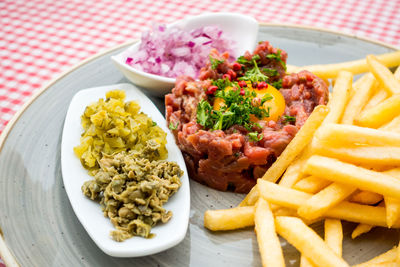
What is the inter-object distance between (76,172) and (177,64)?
1970mm

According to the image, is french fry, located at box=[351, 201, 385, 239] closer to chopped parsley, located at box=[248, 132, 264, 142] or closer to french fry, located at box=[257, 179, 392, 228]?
french fry, located at box=[257, 179, 392, 228]

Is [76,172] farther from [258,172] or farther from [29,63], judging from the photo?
[29,63]

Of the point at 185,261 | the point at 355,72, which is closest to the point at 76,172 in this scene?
the point at 185,261

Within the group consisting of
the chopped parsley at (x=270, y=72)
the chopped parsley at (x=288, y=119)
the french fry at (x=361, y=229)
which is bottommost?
the french fry at (x=361, y=229)

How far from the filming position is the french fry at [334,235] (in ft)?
10.9

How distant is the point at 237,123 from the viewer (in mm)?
4191

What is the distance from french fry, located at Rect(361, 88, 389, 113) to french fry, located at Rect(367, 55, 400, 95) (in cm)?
12

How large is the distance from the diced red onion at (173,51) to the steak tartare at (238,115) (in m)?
0.51

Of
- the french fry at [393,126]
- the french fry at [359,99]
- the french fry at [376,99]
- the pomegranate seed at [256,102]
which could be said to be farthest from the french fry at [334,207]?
the french fry at [376,99]

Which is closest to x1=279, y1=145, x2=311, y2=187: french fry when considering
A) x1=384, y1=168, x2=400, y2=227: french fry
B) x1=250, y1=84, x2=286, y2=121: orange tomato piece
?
x1=250, y1=84, x2=286, y2=121: orange tomato piece

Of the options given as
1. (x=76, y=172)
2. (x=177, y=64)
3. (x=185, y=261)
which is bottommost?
(x=185, y=261)

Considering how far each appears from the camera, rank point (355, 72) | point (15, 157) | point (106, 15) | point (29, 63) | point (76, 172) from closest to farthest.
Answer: point (76, 172) < point (15, 157) < point (355, 72) < point (29, 63) < point (106, 15)

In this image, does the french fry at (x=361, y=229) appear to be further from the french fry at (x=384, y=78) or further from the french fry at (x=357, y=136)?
the french fry at (x=384, y=78)

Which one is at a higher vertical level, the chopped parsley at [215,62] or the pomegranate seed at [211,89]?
the chopped parsley at [215,62]
